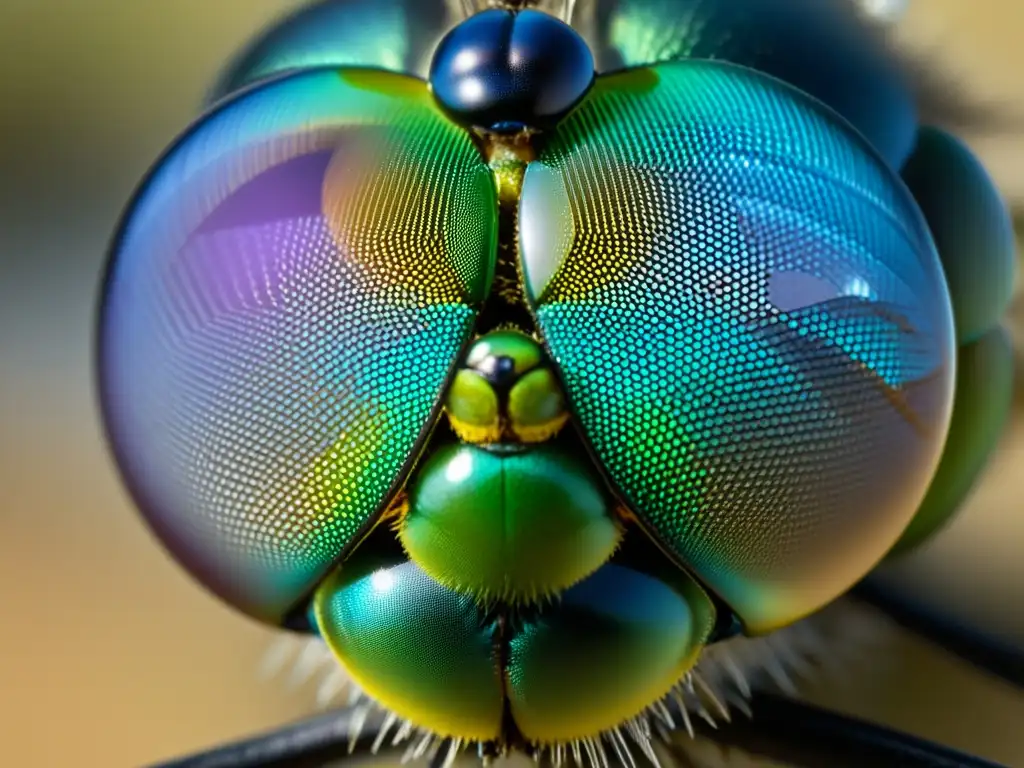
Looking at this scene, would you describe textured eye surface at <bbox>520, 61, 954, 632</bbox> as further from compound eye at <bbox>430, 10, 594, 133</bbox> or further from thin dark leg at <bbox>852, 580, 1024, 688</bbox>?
thin dark leg at <bbox>852, 580, 1024, 688</bbox>

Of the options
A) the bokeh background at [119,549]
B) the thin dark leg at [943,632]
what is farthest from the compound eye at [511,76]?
the thin dark leg at [943,632]

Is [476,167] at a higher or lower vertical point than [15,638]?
higher

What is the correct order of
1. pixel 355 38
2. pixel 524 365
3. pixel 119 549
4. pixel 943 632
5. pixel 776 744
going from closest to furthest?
pixel 524 365 < pixel 355 38 < pixel 776 744 < pixel 943 632 < pixel 119 549

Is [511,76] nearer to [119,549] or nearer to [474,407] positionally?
[474,407]

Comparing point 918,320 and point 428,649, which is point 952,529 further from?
point 428,649

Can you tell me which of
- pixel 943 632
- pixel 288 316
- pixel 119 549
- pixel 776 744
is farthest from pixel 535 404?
pixel 119 549

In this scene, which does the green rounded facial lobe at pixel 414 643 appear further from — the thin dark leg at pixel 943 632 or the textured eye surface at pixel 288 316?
the thin dark leg at pixel 943 632

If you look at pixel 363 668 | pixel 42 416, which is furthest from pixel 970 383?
pixel 42 416
